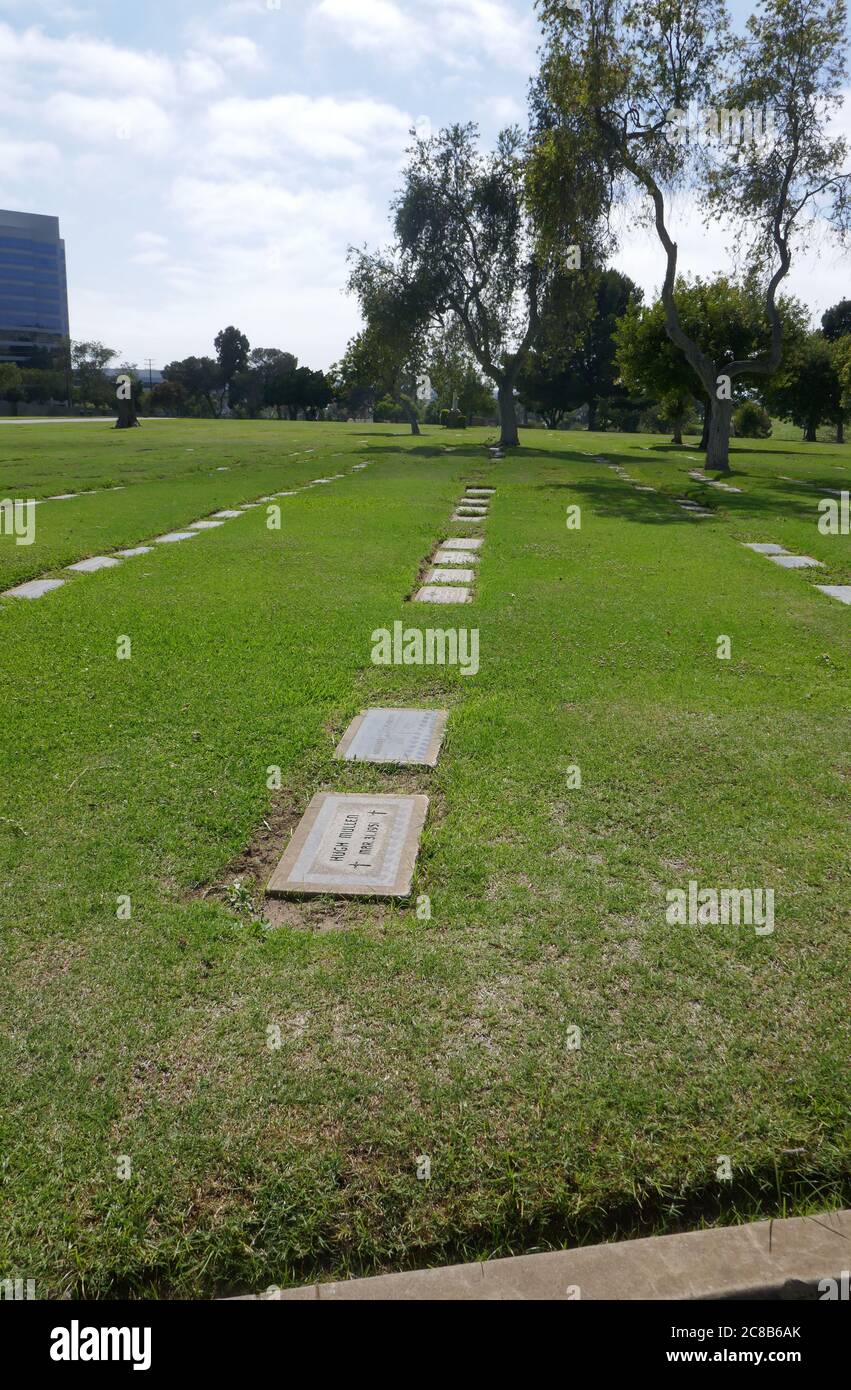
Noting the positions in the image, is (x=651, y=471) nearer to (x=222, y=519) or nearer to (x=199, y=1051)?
(x=222, y=519)

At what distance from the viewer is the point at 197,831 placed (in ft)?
11.4

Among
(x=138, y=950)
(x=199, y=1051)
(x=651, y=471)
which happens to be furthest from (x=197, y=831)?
(x=651, y=471)

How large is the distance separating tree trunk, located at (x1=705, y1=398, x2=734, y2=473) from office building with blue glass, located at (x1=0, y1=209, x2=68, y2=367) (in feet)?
331

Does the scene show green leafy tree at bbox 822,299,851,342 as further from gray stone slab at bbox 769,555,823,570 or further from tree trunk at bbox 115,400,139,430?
gray stone slab at bbox 769,555,823,570

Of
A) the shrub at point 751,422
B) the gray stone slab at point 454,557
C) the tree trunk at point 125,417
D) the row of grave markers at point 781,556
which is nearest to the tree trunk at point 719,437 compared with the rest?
the row of grave markers at point 781,556

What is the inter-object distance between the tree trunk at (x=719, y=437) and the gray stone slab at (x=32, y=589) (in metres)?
16.9

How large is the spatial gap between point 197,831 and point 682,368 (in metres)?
26.7

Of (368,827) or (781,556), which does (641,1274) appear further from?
(781,556)

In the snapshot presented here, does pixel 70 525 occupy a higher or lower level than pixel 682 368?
lower

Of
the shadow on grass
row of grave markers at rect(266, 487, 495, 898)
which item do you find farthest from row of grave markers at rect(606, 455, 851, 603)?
row of grave markers at rect(266, 487, 495, 898)

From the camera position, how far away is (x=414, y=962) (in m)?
2.69

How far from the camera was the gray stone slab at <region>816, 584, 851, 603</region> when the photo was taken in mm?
7676

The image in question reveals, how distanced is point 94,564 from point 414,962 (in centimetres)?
704

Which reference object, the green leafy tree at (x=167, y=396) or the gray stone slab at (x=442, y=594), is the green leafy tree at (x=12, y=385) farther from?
the gray stone slab at (x=442, y=594)
